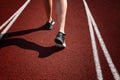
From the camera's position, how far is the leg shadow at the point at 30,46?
17.7 feet

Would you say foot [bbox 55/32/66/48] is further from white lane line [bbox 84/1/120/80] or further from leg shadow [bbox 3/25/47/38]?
leg shadow [bbox 3/25/47/38]

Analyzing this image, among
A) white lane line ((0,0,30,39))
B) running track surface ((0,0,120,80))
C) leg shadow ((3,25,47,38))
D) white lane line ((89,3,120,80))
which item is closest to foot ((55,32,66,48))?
running track surface ((0,0,120,80))

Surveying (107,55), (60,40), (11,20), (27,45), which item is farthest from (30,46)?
(11,20)

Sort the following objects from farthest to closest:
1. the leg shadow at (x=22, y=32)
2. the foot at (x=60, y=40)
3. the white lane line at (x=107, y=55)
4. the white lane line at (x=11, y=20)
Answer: the white lane line at (x=11, y=20) < the leg shadow at (x=22, y=32) < the foot at (x=60, y=40) < the white lane line at (x=107, y=55)

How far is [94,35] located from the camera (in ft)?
20.6

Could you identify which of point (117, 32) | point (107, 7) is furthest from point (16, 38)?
point (107, 7)

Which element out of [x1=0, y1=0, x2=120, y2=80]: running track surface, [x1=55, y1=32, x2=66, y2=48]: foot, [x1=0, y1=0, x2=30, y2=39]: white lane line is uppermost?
[x1=55, y1=32, x2=66, y2=48]: foot

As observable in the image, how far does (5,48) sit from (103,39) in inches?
90.5

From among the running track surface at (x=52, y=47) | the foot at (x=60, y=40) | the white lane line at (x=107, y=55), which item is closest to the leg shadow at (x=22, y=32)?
the running track surface at (x=52, y=47)

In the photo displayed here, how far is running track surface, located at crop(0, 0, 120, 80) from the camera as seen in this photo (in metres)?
4.65

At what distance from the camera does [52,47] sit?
5.66 m

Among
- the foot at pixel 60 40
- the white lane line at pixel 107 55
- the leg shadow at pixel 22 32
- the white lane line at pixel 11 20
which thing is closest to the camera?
the white lane line at pixel 107 55

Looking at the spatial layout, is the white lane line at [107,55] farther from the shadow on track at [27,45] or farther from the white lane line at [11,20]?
the white lane line at [11,20]

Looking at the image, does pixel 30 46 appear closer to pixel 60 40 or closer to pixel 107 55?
pixel 60 40
